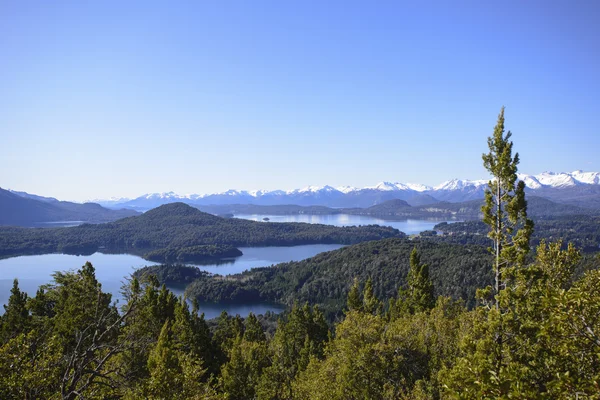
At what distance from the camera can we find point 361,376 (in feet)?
56.3

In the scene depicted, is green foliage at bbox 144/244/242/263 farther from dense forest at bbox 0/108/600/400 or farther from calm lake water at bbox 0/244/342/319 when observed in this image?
dense forest at bbox 0/108/600/400

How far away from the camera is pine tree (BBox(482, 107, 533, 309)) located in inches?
472

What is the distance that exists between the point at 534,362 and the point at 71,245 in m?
203

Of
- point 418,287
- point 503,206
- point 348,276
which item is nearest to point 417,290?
point 418,287

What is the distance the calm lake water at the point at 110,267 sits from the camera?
9826cm

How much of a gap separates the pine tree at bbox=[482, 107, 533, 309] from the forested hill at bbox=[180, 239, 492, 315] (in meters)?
82.0

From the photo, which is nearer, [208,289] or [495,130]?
[495,130]

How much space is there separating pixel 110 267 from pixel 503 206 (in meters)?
142

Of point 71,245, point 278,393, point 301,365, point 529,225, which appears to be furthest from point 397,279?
point 71,245

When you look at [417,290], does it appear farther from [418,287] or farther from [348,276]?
[348,276]

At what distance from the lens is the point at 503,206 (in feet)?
41.6

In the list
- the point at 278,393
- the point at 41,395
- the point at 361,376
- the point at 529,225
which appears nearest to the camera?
the point at 41,395

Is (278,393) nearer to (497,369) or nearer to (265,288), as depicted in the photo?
(497,369)

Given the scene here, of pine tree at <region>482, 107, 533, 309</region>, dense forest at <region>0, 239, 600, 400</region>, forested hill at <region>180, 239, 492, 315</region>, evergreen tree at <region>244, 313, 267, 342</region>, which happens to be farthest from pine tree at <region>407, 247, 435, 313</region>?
forested hill at <region>180, 239, 492, 315</region>
